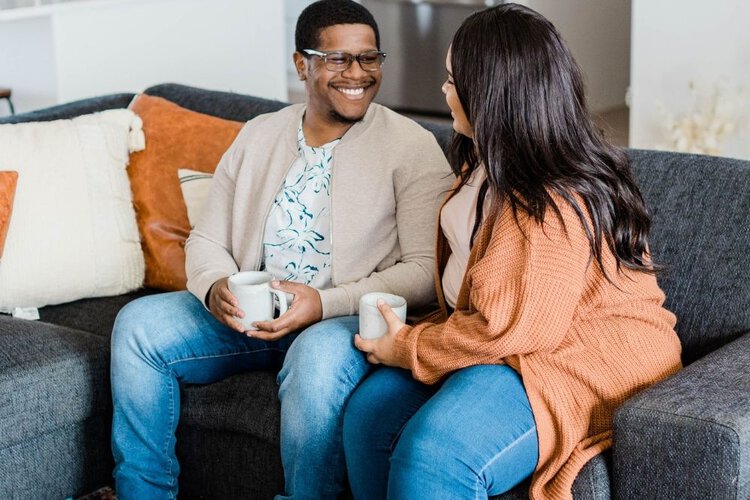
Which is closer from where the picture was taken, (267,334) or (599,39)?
(267,334)

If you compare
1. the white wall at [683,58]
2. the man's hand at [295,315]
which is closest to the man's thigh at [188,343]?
the man's hand at [295,315]

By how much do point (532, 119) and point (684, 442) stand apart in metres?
0.56

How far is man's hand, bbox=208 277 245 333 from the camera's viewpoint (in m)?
2.05

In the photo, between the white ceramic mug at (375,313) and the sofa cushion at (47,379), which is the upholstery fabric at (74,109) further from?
the white ceramic mug at (375,313)

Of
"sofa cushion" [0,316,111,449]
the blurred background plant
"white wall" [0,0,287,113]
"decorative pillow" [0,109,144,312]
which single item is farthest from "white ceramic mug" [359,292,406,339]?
"white wall" [0,0,287,113]

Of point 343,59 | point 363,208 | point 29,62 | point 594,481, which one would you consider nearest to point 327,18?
point 343,59

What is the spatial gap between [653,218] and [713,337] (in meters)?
0.26

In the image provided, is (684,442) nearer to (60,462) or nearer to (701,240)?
(701,240)

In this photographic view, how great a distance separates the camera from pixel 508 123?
70.7 inches

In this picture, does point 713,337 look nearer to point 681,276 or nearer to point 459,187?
point 681,276

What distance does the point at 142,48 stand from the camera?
145 inches

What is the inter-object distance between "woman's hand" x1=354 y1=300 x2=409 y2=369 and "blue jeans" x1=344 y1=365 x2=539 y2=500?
114mm

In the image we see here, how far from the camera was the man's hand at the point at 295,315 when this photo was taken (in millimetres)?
2037

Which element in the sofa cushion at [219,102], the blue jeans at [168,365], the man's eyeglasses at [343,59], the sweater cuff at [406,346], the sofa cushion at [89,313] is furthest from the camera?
the sofa cushion at [219,102]
